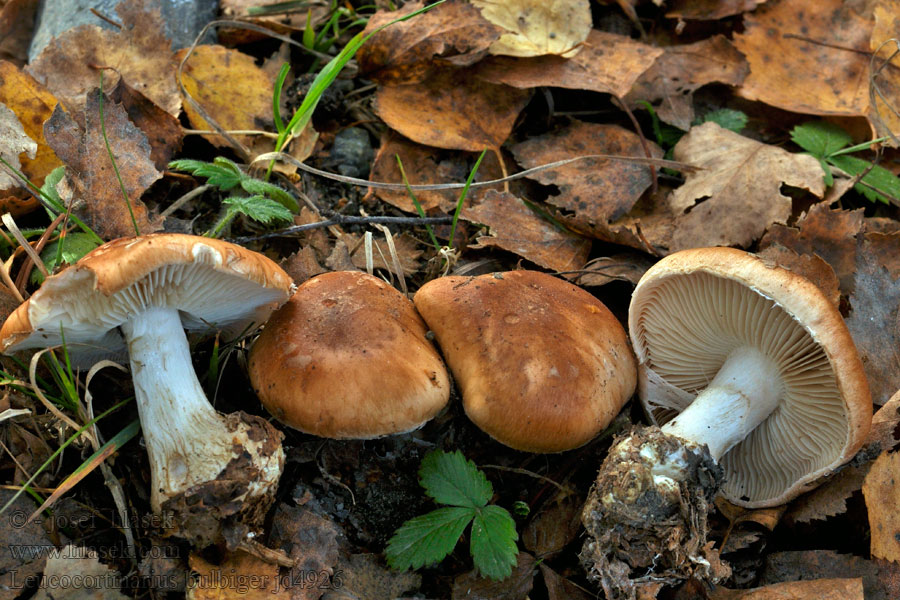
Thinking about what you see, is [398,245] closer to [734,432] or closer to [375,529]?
[375,529]

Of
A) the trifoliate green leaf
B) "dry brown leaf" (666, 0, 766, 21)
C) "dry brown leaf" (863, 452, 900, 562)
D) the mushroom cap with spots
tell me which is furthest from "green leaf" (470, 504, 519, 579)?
"dry brown leaf" (666, 0, 766, 21)

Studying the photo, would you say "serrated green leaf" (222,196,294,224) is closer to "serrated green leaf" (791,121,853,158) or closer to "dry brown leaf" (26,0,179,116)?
"dry brown leaf" (26,0,179,116)

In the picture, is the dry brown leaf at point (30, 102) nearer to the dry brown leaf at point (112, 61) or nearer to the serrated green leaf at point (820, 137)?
the dry brown leaf at point (112, 61)

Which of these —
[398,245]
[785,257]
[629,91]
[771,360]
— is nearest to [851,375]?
[771,360]

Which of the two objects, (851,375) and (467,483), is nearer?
(851,375)

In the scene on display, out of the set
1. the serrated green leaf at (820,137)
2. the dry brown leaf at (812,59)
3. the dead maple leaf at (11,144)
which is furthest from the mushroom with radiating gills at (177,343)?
the dry brown leaf at (812,59)
